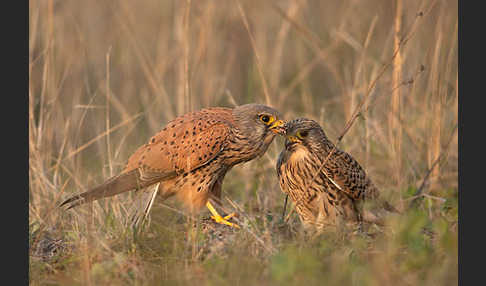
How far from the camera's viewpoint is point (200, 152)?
536 cm

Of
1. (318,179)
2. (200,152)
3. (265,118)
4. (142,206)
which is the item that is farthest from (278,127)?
(142,206)

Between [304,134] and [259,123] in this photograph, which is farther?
[259,123]

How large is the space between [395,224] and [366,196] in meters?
1.29

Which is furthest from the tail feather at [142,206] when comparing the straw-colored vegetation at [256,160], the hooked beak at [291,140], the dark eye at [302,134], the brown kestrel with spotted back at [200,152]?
the dark eye at [302,134]

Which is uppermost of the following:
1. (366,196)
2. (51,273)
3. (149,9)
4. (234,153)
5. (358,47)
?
(149,9)

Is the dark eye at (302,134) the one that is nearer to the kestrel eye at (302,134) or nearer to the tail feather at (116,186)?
the kestrel eye at (302,134)

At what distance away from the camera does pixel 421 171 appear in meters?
6.59

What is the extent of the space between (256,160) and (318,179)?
1633 millimetres

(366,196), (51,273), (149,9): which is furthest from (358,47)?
(149,9)

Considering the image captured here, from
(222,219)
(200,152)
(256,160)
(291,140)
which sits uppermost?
(291,140)

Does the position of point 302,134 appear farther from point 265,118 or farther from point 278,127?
point 265,118

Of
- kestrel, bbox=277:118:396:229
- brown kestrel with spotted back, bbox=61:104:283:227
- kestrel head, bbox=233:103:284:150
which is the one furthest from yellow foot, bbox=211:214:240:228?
kestrel head, bbox=233:103:284:150

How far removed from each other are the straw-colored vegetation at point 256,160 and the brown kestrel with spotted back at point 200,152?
0.80ft

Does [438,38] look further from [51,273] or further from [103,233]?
[51,273]
